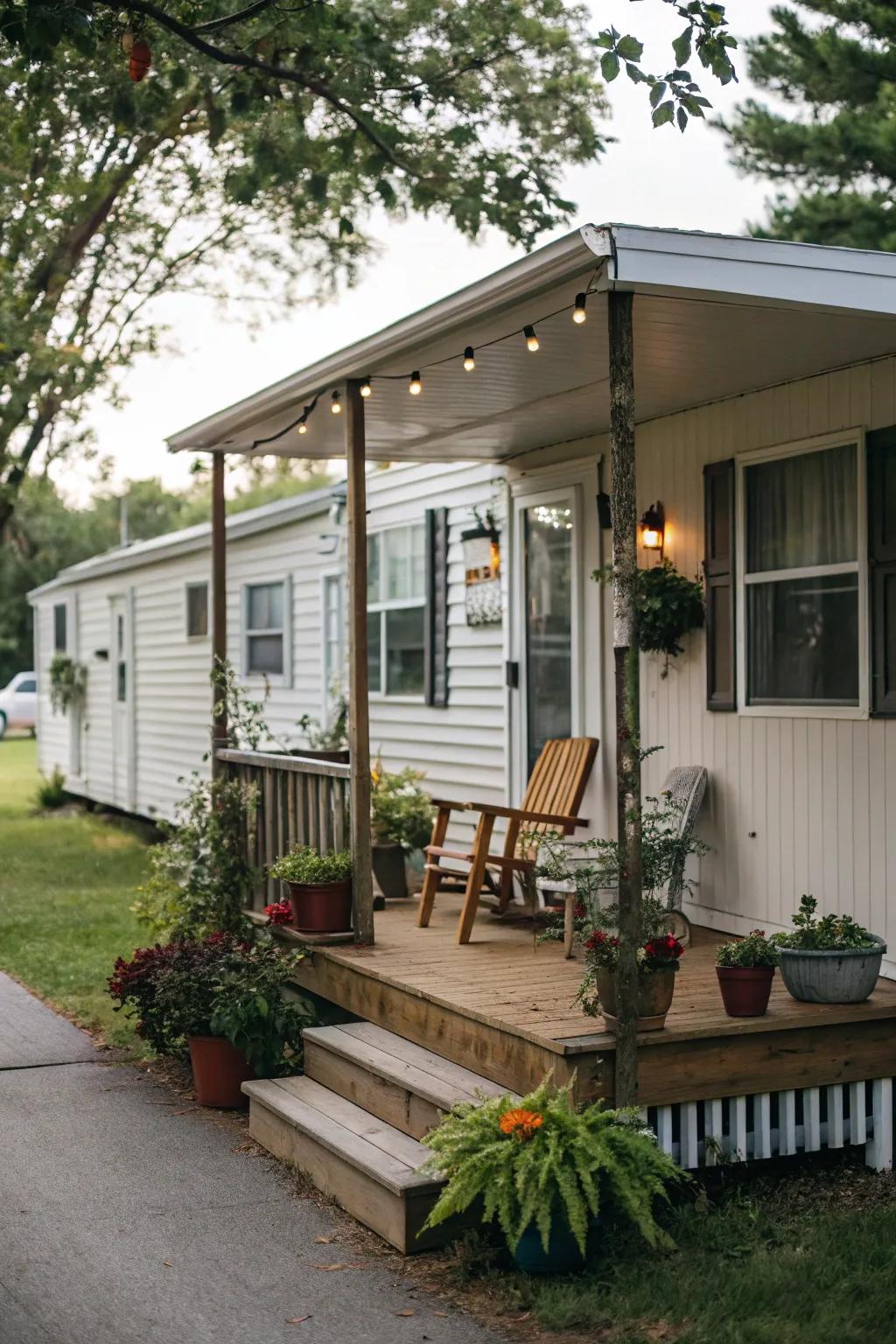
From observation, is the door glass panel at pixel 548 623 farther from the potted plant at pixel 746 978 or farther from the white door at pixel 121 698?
the white door at pixel 121 698

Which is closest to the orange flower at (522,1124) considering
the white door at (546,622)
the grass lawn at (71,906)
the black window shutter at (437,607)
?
the grass lawn at (71,906)

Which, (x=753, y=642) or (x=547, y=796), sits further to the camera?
(x=547, y=796)

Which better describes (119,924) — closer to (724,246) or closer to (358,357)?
(358,357)

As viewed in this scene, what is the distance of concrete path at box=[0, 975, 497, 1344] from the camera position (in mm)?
3777

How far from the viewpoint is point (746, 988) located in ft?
15.4

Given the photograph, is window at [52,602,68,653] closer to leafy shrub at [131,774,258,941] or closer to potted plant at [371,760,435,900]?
potted plant at [371,760,435,900]

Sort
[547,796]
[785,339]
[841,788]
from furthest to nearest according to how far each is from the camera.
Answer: [547,796] → [841,788] → [785,339]

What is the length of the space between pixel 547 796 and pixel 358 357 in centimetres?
256

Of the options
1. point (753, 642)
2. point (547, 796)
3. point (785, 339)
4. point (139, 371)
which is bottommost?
point (547, 796)

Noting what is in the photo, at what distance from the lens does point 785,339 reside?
537cm

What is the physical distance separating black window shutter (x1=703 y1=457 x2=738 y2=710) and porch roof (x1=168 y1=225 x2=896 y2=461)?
387 millimetres

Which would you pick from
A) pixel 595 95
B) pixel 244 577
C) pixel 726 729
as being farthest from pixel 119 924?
pixel 595 95

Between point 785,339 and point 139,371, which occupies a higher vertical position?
point 139,371

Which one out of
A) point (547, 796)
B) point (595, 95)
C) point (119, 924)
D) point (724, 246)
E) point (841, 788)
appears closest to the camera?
point (724, 246)
